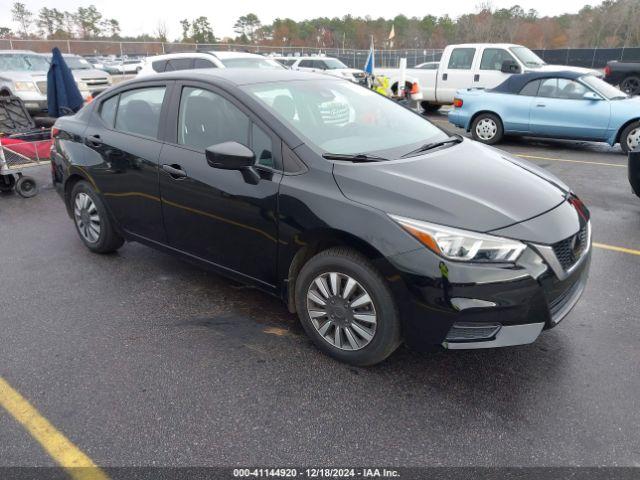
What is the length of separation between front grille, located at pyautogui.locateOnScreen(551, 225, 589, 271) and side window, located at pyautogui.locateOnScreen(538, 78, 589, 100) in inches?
289

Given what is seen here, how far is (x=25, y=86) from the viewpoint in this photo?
12.6 meters

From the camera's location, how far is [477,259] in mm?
2500

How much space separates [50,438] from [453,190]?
8.05 feet

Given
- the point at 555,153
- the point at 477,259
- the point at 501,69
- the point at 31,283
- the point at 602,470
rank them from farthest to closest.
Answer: the point at 501,69 → the point at 555,153 → the point at 31,283 → the point at 477,259 → the point at 602,470

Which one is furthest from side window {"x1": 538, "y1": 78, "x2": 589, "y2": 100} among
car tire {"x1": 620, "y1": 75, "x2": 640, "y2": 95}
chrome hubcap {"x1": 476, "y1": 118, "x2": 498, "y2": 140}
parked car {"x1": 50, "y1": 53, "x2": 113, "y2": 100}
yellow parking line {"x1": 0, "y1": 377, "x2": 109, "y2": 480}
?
parked car {"x1": 50, "y1": 53, "x2": 113, "y2": 100}

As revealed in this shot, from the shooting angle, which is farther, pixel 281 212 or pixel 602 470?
pixel 281 212

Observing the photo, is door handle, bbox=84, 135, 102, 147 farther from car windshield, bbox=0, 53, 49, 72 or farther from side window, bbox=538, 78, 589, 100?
car windshield, bbox=0, 53, 49, 72

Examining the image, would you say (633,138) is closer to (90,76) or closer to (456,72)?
(456,72)

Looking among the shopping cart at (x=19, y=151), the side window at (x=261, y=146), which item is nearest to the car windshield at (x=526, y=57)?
the shopping cart at (x=19, y=151)

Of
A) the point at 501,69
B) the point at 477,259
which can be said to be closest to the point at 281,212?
the point at 477,259

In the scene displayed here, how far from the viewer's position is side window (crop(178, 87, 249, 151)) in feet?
10.9

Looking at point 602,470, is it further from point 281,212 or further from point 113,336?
point 113,336

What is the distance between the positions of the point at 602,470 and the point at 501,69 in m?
12.0

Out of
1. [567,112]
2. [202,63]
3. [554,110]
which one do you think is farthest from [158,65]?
[567,112]
